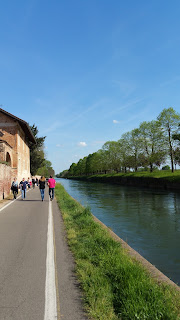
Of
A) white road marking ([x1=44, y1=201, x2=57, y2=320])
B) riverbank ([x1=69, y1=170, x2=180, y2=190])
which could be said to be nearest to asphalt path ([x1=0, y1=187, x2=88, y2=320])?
white road marking ([x1=44, y1=201, x2=57, y2=320])

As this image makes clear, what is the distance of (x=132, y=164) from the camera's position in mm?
60562

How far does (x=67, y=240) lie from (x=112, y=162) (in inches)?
2810

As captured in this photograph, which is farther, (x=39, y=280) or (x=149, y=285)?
(x=39, y=280)

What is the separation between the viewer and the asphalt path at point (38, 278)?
3.22m

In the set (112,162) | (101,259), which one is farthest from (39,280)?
(112,162)

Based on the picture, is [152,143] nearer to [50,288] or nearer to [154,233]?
[154,233]

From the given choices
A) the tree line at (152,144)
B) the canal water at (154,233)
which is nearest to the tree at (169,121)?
the tree line at (152,144)

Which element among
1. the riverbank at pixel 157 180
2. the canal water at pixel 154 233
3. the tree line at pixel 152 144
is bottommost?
the canal water at pixel 154 233

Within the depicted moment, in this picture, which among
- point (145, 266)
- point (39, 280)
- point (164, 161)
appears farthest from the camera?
point (164, 161)

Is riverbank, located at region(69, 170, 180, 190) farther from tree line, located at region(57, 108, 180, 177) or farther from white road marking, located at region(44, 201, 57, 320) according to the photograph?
white road marking, located at region(44, 201, 57, 320)

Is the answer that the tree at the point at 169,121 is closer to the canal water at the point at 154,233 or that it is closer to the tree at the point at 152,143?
the tree at the point at 152,143

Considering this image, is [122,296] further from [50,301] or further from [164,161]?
[164,161]

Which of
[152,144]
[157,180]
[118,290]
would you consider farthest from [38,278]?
[152,144]

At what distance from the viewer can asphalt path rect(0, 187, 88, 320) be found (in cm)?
322
